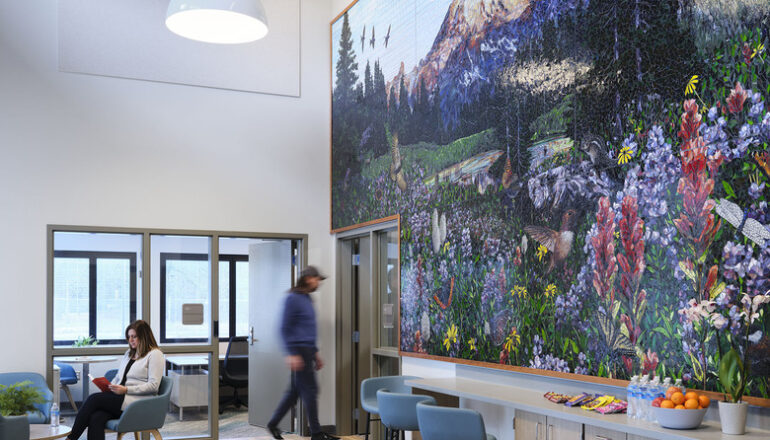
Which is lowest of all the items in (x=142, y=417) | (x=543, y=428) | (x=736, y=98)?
(x=142, y=417)

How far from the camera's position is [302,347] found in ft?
21.0

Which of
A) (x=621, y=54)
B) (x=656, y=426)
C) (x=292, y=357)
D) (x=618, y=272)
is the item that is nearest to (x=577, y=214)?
(x=618, y=272)

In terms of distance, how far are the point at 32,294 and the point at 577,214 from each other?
5.33 m

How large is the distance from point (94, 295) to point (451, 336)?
383 cm

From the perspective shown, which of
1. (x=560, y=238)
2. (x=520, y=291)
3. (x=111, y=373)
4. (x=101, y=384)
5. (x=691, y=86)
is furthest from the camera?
(x=111, y=373)

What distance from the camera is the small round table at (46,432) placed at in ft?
18.1

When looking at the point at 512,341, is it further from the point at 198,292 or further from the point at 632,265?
the point at 198,292

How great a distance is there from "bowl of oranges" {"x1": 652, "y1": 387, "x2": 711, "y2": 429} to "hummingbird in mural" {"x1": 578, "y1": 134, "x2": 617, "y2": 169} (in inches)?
56.0

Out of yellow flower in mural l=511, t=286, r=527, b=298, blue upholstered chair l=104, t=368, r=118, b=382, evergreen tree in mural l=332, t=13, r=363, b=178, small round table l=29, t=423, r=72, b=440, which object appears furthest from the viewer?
evergreen tree in mural l=332, t=13, r=363, b=178

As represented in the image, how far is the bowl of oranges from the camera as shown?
11.3ft

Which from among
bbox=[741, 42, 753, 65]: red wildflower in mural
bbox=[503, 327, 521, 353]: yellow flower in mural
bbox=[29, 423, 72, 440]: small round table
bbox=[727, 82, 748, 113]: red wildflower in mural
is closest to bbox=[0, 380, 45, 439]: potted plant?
bbox=[29, 423, 72, 440]: small round table

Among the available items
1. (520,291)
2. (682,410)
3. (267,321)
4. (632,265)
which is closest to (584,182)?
(632,265)

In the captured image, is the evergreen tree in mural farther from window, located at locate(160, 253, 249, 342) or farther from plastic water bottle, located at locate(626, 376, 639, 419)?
plastic water bottle, located at locate(626, 376, 639, 419)

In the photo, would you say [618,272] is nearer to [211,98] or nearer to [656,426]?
[656,426]
